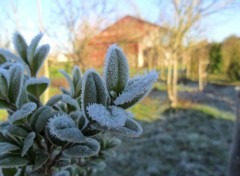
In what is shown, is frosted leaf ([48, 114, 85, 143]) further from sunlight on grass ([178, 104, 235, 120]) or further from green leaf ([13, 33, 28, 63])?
sunlight on grass ([178, 104, 235, 120])

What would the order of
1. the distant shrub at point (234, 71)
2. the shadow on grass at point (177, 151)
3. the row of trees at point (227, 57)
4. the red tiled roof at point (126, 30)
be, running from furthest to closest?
the row of trees at point (227, 57) → the distant shrub at point (234, 71) → the red tiled roof at point (126, 30) → the shadow on grass at point (177, 151)

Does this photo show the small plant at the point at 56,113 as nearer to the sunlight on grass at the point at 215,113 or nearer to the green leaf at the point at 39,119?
the green leaf at the point at 39,119

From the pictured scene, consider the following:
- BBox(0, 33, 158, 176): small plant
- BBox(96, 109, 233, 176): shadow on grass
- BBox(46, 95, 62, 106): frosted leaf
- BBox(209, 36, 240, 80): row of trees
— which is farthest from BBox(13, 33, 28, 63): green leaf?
BBox(209, 36, 240, 80): row of trees

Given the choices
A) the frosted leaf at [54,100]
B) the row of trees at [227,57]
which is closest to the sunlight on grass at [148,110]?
the frosted leaf at [54,100]

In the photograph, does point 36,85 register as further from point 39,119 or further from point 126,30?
point 126,30

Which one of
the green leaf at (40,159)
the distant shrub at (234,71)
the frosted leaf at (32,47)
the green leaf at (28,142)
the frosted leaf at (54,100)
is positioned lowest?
the distant shrub at (234,71)

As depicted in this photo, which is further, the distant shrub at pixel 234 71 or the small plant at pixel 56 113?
the distant shrub at pixel 234 71

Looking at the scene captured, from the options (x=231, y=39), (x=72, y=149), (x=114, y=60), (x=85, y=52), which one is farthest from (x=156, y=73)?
(x=231, y=39)

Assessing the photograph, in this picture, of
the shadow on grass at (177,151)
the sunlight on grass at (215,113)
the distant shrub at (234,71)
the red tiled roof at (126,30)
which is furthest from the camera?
the distant shrub at (234,71)
